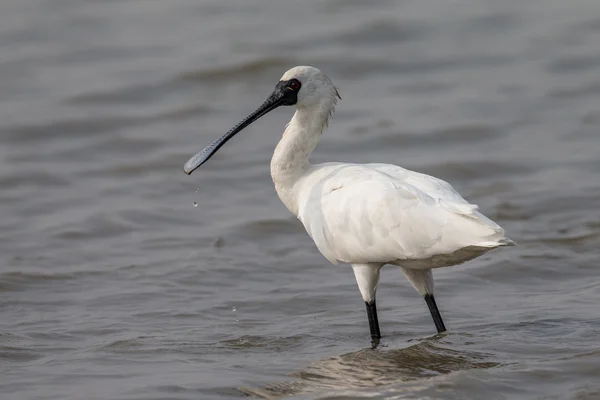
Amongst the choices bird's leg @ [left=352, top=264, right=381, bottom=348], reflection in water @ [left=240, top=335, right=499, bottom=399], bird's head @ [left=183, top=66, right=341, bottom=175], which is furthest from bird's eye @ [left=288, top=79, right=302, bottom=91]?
reflection in water @ [left=240, top=335, right=499, bottom=399]

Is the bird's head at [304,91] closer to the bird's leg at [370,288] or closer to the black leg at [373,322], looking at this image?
the bird's leg at [370,288]

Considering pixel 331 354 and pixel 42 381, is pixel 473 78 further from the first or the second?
pixel 42 381

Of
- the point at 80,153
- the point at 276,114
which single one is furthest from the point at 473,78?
the point at 80,153

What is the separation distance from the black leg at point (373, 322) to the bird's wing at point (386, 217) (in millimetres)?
335

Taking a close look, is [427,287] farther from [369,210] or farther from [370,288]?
[369,210]

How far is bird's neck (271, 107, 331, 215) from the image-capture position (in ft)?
29.9

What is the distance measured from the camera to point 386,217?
27.5 feet

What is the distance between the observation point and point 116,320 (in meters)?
9.48

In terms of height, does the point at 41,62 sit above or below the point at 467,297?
above

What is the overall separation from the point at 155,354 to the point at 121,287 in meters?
2.08

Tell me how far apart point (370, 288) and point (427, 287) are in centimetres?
44

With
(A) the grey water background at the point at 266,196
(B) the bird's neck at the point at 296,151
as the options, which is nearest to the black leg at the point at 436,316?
(A) the grey water background at the point at 266,196

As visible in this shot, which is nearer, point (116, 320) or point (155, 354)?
point (155, 354)

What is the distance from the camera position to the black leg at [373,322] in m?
8.70
